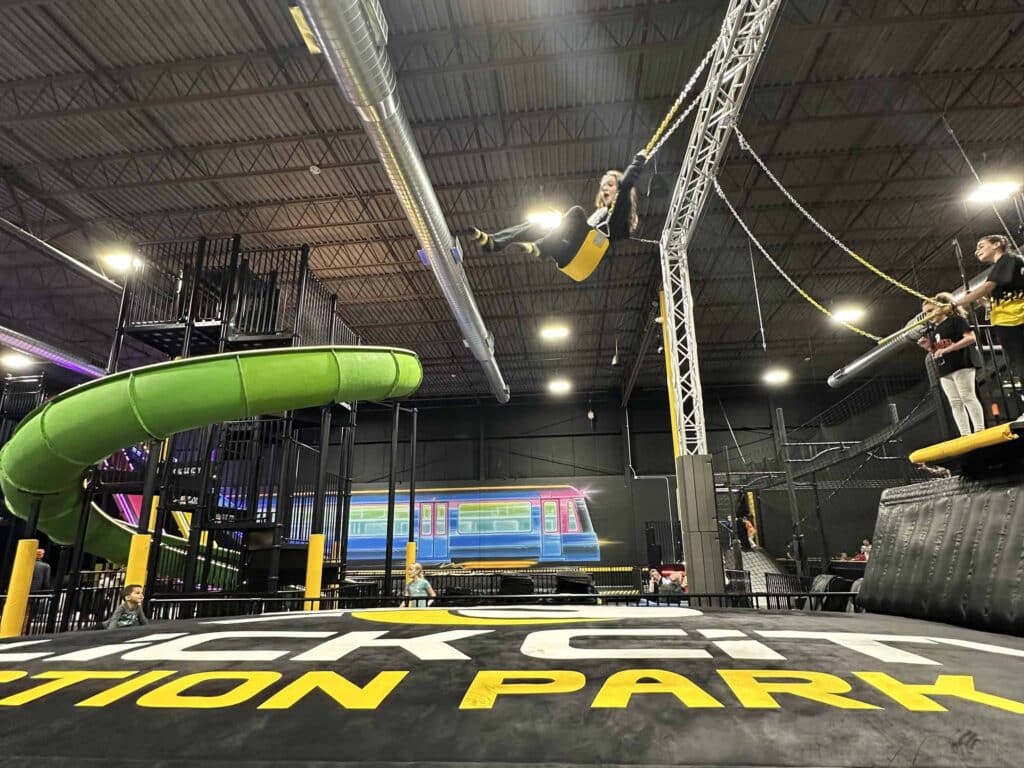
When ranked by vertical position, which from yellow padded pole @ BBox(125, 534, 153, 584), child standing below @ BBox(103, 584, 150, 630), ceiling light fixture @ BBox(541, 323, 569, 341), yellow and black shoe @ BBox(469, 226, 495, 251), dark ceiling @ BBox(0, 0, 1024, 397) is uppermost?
dark ceiling @ BBox(0, 0, 1024, 397)

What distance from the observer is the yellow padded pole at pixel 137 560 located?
6.15 meters

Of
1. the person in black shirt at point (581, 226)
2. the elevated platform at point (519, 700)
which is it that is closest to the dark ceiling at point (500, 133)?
the person in black shirt at point (581, 226)

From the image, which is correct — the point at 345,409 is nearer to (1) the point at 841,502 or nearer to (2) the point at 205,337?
(2) the point at 205,337

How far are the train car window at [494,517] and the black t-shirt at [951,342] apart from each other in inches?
554

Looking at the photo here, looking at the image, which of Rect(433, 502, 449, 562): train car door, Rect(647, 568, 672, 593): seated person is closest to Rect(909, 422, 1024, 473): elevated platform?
Rect(647, 568, 672, 593): seated person

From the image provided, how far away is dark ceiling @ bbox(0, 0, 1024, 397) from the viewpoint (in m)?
6.73

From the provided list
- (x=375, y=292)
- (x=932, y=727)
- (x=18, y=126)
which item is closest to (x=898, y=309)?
(x=375, y=292)

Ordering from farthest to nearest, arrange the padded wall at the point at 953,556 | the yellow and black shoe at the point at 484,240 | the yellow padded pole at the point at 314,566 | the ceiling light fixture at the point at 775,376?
the ceiling light fixture at the point at 775,376, the yellow padded pole at the point at 314,566, the yellow and black shoe at the point at 484,240, the padded wall at the point at 953,556

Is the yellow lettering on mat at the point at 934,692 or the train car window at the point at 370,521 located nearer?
the yellow lettering on mat at the point at 934,692

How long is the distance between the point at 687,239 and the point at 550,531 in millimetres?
11544

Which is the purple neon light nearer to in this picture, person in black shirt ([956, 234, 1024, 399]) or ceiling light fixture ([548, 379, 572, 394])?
ceiling light fixture ([548, 379, 572, 394])

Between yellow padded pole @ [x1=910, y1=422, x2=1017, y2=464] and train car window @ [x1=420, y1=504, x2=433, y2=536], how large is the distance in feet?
52.6

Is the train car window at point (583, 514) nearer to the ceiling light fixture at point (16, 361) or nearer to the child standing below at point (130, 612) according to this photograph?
the child standing below at point (130, 612)

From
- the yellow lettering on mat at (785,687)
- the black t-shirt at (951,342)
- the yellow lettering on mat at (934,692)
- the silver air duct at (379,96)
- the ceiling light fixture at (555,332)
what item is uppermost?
the ceiling light fixture at (555,332)
